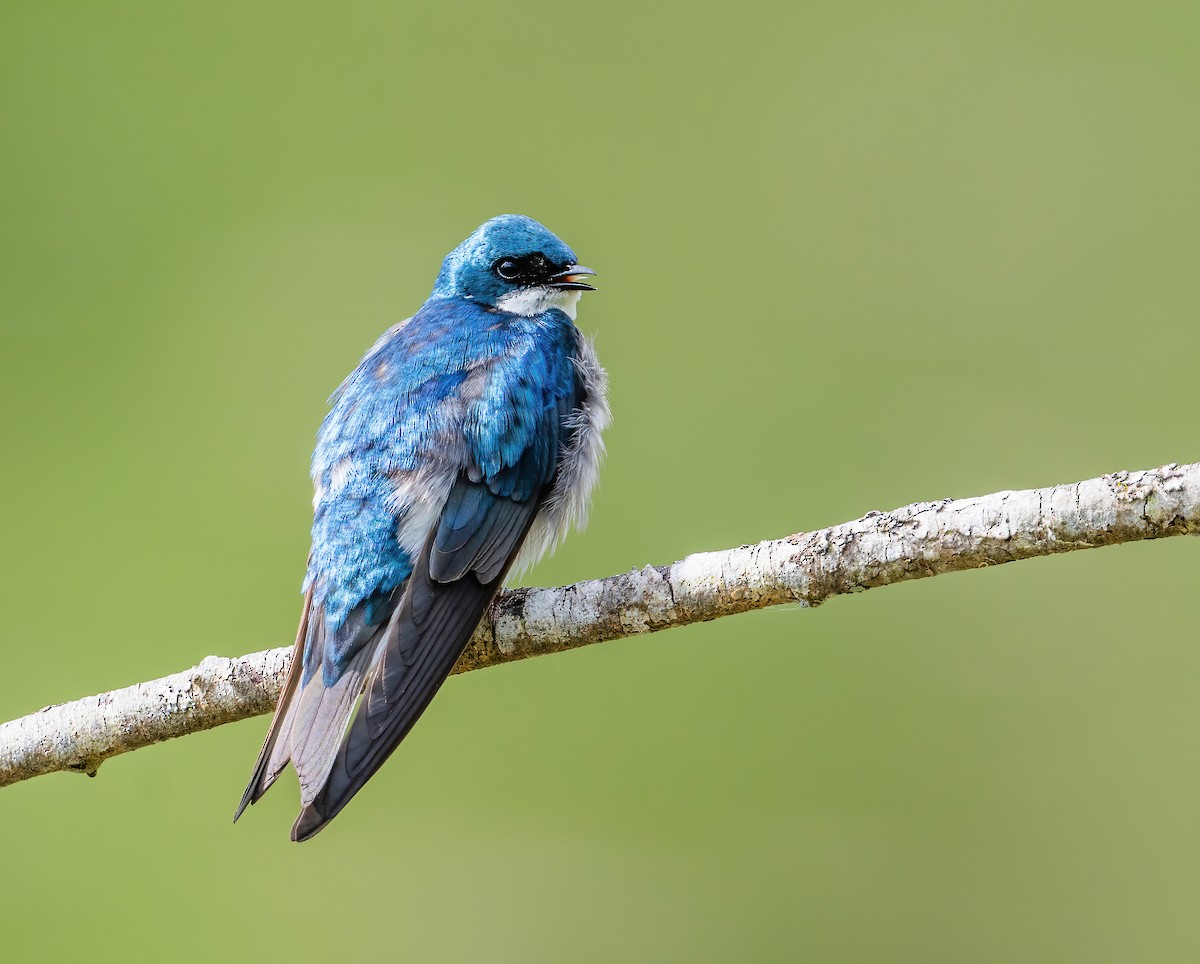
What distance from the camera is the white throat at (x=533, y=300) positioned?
3.54 metres

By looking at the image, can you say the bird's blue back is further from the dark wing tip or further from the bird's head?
the dark wing tip

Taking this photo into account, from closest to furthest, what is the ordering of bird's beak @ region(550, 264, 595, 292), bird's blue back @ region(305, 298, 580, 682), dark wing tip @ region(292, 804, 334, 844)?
dark wing tip @ region(292, 804, 334, 844), bird's blue back @ region(305, 298, 580, 682), bird's beak @ region(550, 264, 595, 292)

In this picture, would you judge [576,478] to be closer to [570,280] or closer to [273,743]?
[570,280]

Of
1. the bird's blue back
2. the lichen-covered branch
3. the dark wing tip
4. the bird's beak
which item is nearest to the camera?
the lichen-covered branch

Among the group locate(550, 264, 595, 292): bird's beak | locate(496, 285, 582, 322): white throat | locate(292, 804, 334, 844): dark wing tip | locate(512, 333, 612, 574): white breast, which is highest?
locate(550, 264, 595, 292): bird's beak

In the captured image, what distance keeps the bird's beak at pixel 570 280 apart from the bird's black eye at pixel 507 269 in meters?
0.10

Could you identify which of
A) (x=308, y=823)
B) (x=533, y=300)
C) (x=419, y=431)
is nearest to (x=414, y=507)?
(x=419, y=431)

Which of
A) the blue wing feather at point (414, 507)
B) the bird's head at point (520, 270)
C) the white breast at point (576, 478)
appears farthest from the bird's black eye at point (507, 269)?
the white breast at point (576, 478)

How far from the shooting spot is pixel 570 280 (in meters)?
3.56

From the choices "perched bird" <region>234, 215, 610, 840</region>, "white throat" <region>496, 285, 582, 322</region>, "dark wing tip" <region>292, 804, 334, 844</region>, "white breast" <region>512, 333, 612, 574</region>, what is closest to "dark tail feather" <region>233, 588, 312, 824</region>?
"perched bird" <region>234, 215, 610, 840</region>

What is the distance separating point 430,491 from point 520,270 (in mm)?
908

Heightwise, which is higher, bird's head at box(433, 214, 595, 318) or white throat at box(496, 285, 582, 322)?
bird's head at box(433, 214, 595, 318)

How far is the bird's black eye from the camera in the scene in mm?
3582

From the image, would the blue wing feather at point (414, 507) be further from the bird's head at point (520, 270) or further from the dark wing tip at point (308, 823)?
the bird's head at point (520, 270)
